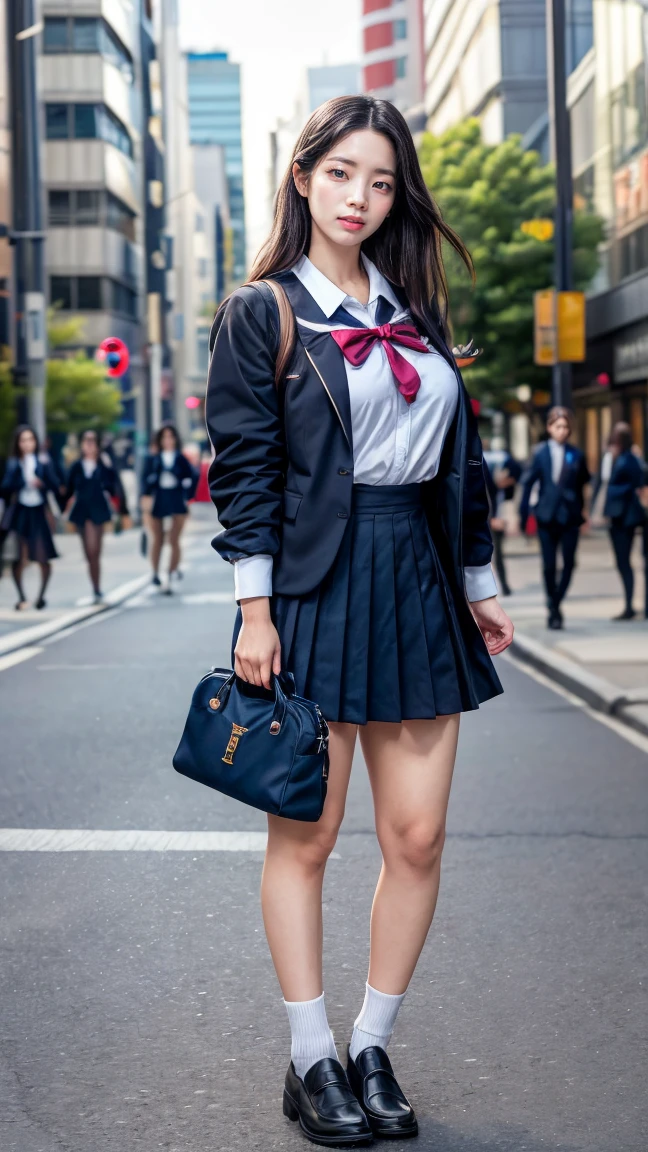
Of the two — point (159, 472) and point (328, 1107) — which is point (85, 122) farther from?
point (328, 1107)

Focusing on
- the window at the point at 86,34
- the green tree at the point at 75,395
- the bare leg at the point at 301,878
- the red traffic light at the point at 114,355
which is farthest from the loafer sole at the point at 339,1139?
the window at the point at 86,34

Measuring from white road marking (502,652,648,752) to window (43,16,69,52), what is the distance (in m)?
54.2

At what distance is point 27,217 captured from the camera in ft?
85.4

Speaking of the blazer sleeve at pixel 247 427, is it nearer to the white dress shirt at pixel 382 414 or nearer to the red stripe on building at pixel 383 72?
the white dress shirt at pixel 382 414

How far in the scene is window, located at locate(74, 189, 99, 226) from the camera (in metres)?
64.6

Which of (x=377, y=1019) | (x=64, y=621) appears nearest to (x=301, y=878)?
(x=377, y=1019)

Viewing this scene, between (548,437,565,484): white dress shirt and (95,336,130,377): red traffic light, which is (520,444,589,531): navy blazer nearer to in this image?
(548,437,565,484): white dress shirt

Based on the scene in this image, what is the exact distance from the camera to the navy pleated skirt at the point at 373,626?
3.23 m

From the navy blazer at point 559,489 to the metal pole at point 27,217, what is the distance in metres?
10.7

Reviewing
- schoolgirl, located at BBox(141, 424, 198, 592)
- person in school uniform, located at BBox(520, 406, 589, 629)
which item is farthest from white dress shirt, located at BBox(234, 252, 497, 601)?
schoolgirl, located at BBox(141, 424, 198, 592)

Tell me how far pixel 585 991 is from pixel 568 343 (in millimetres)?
13577

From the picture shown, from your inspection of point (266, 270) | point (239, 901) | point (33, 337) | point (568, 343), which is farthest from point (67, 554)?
point (266, 270)

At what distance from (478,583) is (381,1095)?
104cm

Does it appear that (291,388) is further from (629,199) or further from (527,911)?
(629,199)
